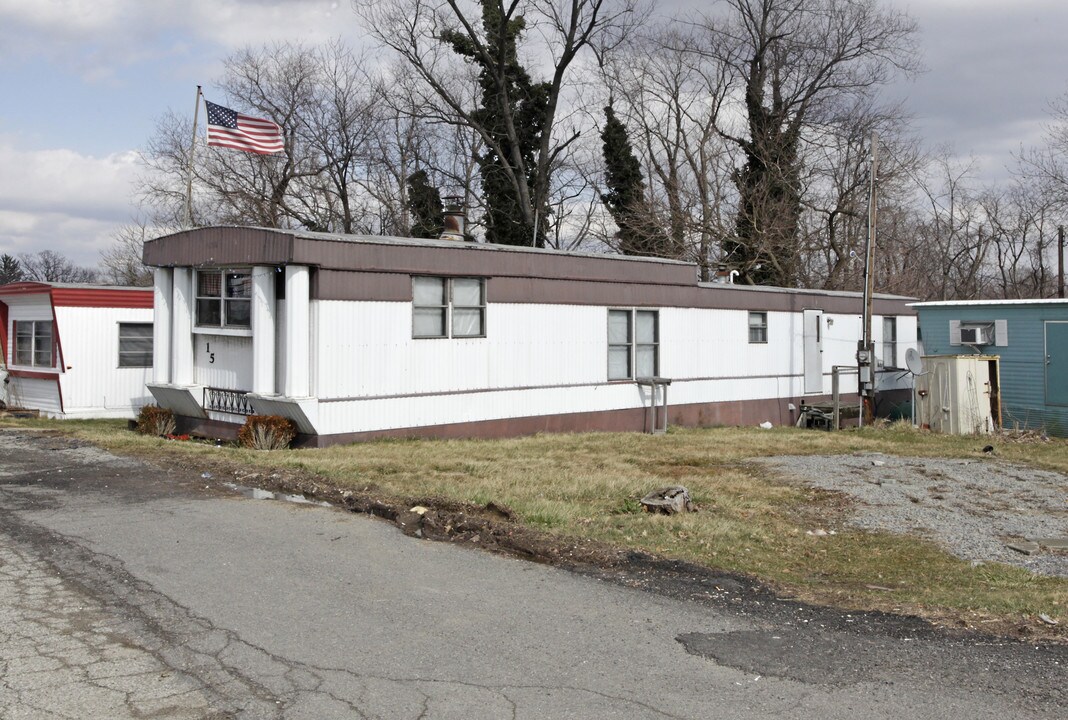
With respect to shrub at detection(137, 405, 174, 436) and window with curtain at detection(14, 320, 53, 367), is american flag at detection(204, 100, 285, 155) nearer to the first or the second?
window with curtain at detection(14, 320, 53, 367)

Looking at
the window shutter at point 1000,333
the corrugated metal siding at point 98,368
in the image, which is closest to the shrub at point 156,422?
the corrugated metal siding at point 98,368

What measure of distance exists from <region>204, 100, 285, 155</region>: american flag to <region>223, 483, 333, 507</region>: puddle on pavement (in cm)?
1050

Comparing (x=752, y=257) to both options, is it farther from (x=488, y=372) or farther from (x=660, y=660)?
(x=660, y=660)

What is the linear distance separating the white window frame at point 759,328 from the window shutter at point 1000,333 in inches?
189

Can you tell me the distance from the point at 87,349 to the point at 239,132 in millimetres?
5231

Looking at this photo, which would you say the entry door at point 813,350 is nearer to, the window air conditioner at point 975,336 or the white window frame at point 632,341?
the window air conditioner at point 975,336

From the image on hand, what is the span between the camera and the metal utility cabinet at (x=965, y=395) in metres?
19.7

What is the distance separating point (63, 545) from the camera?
771 cm

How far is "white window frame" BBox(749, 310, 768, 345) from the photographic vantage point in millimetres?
21141

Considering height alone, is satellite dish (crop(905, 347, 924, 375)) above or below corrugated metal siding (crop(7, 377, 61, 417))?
above

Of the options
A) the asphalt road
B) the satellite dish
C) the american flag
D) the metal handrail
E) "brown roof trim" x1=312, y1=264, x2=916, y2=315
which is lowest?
the asphalt road

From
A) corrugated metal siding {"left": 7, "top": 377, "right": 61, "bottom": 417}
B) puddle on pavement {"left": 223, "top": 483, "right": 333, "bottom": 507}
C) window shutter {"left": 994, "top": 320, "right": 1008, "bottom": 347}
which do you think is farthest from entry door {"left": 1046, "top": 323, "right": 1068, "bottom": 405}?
corrugated metal siding {"left": 7, "top": 377, "right": 61, "bottom": 417}

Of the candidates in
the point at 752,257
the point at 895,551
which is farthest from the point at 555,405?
the point at 752,257

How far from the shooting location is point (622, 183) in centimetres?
3688
